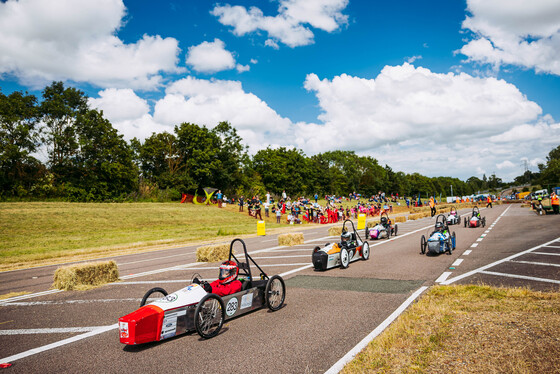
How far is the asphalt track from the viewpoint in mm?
4547

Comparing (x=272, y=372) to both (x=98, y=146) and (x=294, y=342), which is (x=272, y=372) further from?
(x=98, y=146)

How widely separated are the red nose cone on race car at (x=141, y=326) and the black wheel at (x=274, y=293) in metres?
2.10

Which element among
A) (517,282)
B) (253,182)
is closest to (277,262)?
(517,282)

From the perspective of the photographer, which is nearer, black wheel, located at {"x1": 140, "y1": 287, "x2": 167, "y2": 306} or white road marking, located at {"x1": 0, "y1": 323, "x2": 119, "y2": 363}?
white road marking, located at {"x1": 0, "y1": 323, "x2": 119, "y2": 363}

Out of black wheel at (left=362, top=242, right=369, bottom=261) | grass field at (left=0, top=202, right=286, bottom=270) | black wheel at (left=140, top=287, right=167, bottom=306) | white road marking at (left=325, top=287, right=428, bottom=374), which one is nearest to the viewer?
white road marking at (left=325, top=287, right=428, bottom=374)

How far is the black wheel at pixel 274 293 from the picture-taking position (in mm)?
6541

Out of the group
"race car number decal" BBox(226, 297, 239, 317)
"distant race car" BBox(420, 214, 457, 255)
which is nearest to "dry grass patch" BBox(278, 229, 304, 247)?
"distant race car" BBox(420, 214, 457, 255)

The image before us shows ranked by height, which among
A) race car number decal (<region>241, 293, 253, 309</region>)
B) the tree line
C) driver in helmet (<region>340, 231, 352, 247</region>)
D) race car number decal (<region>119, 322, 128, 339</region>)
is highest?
the tree line

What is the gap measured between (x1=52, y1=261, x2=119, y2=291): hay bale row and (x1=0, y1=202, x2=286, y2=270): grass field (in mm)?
7577

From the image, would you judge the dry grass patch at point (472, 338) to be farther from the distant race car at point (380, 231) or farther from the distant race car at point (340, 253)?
the distant race car at point (380, 231)

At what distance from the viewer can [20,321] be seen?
671 cm

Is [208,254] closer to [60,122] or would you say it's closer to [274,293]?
[274,293]

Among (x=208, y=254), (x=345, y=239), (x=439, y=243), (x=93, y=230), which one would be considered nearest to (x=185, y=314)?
(x=345, y=239)

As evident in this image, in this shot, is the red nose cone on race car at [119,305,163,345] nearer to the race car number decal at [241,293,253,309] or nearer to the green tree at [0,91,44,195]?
the race car number decal at [241,293,253,309]
